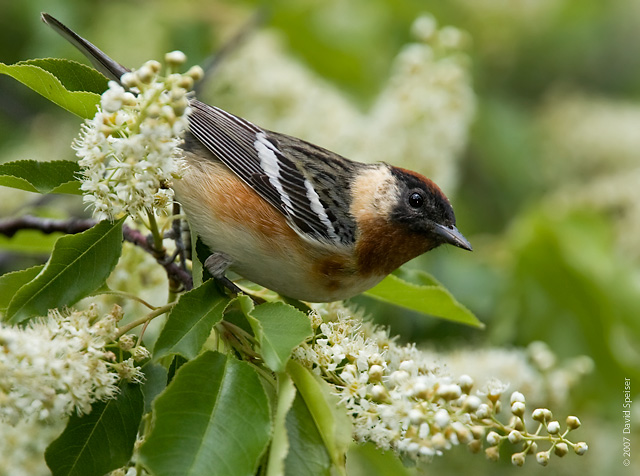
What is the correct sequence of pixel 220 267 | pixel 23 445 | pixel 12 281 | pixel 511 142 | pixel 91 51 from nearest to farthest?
pixel 12 281
pixel 220 267
pixel 91 51
pixel 23 445
pixel 511 142

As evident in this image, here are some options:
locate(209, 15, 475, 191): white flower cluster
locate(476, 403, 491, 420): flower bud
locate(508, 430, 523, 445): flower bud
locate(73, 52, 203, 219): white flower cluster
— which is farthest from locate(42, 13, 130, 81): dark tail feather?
locate(209, 15, 475, 191): white flower cluster

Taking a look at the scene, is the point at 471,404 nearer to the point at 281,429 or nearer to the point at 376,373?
the point at 376,373

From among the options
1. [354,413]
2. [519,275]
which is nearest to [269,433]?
[354,413]

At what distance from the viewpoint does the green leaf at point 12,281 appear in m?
2.57

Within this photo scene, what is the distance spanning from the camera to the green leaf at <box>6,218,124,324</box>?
7.78 ft

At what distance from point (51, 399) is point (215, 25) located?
4771mm

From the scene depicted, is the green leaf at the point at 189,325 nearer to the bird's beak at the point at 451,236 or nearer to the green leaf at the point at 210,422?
the green leaf at the point at 210,422

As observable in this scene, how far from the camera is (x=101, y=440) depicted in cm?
234

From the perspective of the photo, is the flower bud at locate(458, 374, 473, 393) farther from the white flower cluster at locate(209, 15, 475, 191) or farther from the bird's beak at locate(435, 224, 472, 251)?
the white flower cluster at locate(209, 15, 475, 191)

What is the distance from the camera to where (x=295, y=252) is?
3.18 metres

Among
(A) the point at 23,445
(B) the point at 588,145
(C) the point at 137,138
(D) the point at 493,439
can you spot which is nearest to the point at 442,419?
(D) the point at 493,439

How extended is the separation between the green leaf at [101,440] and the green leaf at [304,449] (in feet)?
1.62

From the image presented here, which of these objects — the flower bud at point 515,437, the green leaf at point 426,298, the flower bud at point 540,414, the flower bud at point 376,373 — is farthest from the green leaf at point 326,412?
the green leaf at point 426,298

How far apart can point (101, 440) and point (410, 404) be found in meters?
0.98
